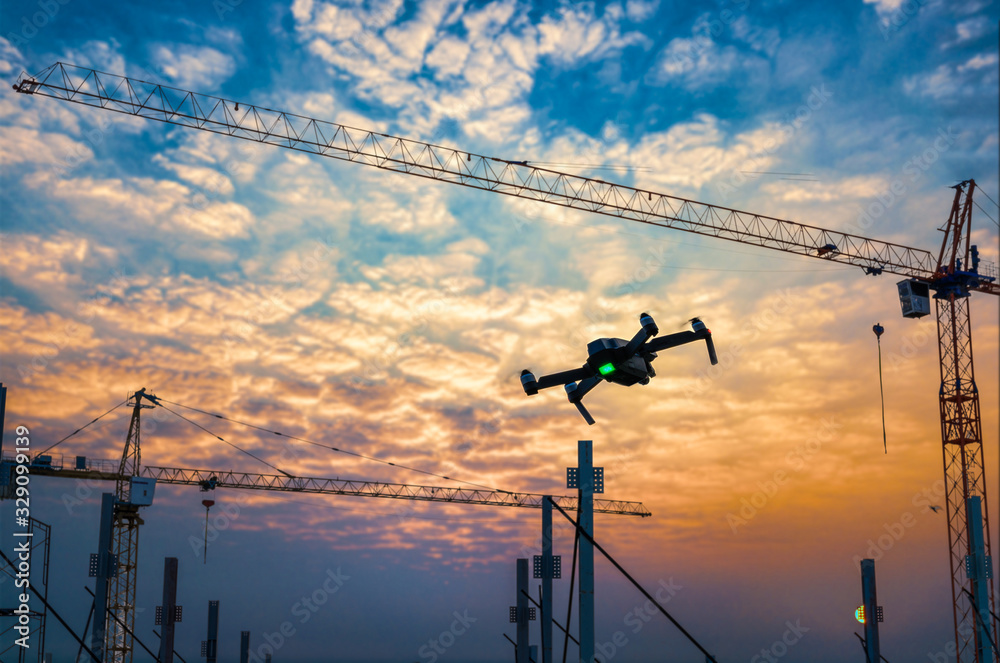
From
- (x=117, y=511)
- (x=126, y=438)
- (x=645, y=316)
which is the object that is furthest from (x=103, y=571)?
(x=126, y=438)

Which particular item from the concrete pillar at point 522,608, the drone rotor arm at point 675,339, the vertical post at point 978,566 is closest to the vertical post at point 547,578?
the concrete pillar at point 522,608

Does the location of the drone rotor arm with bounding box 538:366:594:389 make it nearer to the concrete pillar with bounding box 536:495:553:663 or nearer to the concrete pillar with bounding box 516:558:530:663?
the concrete pillar with bounding box 536:495:553:663

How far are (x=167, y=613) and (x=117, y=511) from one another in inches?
1417

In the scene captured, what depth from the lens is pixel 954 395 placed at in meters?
63.2

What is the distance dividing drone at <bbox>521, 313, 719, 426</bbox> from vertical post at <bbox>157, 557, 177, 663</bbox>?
3244 centimetres

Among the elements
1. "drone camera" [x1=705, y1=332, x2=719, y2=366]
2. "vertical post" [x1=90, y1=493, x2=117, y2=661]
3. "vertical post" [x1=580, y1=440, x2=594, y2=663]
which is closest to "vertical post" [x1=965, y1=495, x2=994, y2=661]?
"vertical post" [x1=580, y1=440, x2=594, y2=663]

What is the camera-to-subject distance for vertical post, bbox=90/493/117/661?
31844 mm

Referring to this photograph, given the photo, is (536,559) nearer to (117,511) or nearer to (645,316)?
(645,316)

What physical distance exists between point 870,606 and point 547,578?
17.2 m

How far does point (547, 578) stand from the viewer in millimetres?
33906

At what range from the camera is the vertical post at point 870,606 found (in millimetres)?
40125

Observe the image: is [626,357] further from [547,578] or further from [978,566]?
[978,566]

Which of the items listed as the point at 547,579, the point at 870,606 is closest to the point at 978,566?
the point at 870,606

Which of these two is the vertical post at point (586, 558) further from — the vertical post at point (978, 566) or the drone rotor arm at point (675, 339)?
the vertical post at point (978, 566)
